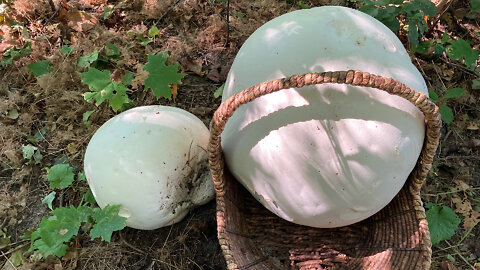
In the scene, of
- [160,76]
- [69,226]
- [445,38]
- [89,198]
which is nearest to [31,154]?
[89,198]

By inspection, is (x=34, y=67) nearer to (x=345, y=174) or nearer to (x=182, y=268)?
(x=182, y=268)

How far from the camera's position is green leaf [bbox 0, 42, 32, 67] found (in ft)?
9.00

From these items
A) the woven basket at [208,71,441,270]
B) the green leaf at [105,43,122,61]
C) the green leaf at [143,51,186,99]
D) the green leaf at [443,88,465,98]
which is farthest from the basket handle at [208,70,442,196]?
the green leaf at [105,43,122,61]

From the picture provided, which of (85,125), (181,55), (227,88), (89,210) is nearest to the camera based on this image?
(227,88)

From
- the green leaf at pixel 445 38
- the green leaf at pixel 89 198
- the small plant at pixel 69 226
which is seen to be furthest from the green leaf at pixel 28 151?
the green leaf at pixel 445 38

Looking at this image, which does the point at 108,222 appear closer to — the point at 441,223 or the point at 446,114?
the point at 441,223

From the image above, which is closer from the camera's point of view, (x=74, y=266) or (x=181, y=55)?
(x=74, y=266)

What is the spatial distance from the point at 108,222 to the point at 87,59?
54.6 inches

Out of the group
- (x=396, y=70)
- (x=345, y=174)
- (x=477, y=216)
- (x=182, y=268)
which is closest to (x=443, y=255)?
(x=477, y=216)

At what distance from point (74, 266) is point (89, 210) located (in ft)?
1.19

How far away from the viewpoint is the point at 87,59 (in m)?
2.66

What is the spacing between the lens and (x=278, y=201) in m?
1.65

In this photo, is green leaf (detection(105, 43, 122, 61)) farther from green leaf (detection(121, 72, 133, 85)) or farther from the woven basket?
the woven basket

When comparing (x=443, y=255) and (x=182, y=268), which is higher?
(x=443, y=255)
